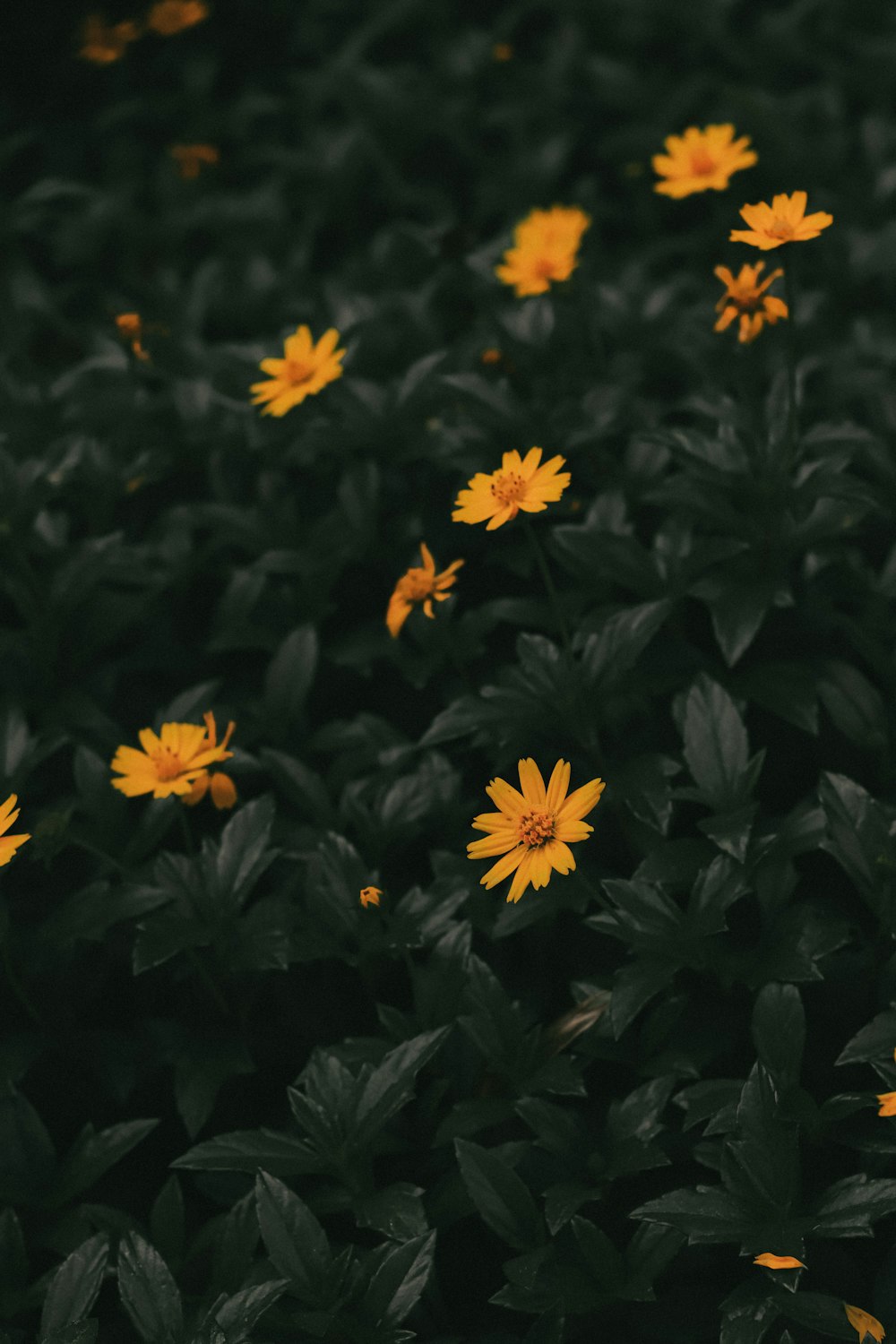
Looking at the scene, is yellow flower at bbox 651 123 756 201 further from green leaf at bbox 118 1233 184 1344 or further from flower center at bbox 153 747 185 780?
green leaf at bbox 118 1233 184 1344

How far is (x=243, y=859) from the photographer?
74.1 inches

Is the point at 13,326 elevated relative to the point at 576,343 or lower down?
elevated

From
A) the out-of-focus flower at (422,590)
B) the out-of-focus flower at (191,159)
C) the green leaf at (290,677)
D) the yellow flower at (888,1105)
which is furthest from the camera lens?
the out-of-focus flower at (191,159)

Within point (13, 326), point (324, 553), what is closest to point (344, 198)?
point (13, 326)

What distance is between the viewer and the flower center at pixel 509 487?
1.73 meters

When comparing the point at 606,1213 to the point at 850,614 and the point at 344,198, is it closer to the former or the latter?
the point at 850,614

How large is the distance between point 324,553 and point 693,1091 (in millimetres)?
1247

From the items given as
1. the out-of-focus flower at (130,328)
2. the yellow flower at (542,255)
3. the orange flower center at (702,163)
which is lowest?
the yellow flower at (542,255)

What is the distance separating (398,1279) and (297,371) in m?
1.52

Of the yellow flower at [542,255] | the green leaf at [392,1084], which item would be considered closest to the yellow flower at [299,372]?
the yellow flower at [542,255]

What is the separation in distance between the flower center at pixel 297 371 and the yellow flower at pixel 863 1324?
1.69 m

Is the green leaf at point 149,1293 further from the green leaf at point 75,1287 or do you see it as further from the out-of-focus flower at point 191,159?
the out-of-focus flower at point 191,159

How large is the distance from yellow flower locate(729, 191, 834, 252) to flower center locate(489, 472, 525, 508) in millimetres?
450

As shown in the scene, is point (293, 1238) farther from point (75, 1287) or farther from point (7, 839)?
point (7, 839)
